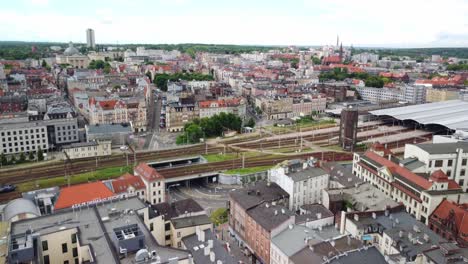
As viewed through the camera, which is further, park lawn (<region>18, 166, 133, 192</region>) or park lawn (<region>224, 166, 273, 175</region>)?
park lawn (<region>224, 166, 273, 175</region>)

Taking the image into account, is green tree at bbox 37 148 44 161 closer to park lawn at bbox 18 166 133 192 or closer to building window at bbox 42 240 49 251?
park lawn at bbox 18 166 133 192

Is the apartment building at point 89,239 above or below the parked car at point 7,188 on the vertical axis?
above

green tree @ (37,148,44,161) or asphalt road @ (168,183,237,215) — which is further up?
green tree @ (37,148,44,161)

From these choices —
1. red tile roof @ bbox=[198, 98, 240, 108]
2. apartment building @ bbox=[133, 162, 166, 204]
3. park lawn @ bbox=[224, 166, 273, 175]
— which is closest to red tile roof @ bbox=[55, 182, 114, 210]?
apartment building @ bbox=[133, 162, 166, 204]

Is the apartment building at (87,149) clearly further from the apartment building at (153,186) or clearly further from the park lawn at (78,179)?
the apartment building at (153,186)

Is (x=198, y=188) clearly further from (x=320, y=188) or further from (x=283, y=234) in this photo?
(x=283, y=234)

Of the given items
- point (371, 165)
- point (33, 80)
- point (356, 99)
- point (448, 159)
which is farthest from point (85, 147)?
point (356, 99)

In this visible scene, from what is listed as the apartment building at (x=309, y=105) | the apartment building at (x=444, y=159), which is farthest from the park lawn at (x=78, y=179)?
the apartment building at (x=309, y=105)
